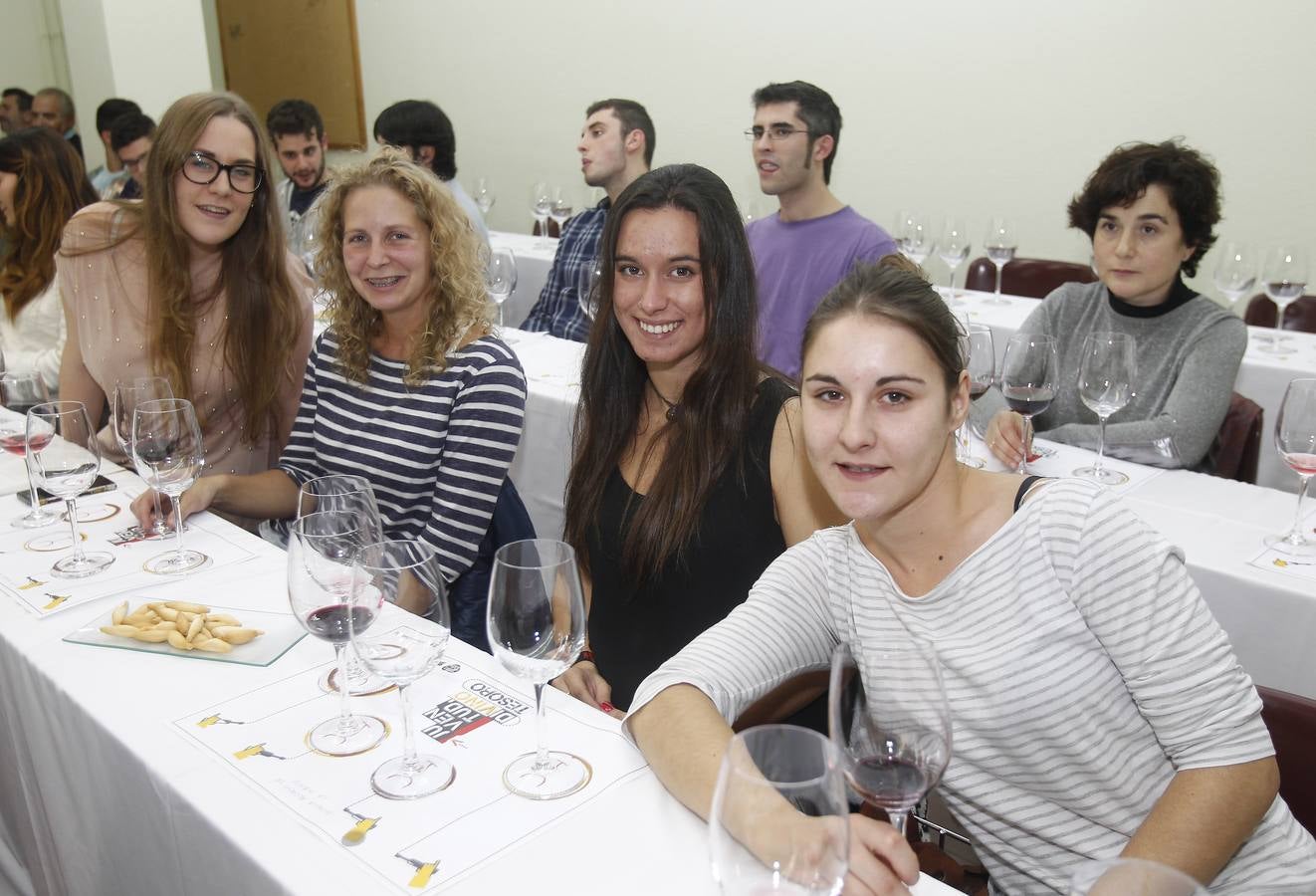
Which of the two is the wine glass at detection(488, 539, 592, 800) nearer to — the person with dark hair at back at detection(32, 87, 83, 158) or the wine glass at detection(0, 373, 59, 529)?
the wine glass at detection(0, 373, 59, 529)

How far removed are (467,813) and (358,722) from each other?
0.79 ft

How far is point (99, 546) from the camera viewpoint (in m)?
1.76

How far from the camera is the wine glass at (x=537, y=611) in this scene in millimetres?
1014

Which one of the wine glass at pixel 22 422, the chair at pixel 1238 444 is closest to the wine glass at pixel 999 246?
the chair at pixel 1238 444

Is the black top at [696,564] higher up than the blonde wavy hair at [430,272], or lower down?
lower down

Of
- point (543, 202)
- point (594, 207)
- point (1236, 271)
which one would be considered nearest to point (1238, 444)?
point (1236, 271)

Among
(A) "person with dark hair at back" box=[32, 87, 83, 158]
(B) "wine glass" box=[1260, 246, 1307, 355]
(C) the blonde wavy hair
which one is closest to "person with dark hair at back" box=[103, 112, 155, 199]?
(A) "person with dark hair at back" box=[32, 87, 83, 158]

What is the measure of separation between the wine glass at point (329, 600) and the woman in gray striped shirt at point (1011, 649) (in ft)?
A: 1.14

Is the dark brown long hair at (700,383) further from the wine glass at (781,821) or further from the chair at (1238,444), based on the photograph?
the chair at (1238,444)

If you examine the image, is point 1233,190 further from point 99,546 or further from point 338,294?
point 99,546

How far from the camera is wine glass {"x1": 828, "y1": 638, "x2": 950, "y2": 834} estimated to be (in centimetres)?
91

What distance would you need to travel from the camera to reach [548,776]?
43.3 inches

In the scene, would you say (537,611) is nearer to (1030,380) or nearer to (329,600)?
(329,600)

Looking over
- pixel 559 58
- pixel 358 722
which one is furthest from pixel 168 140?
pixel 559 58
